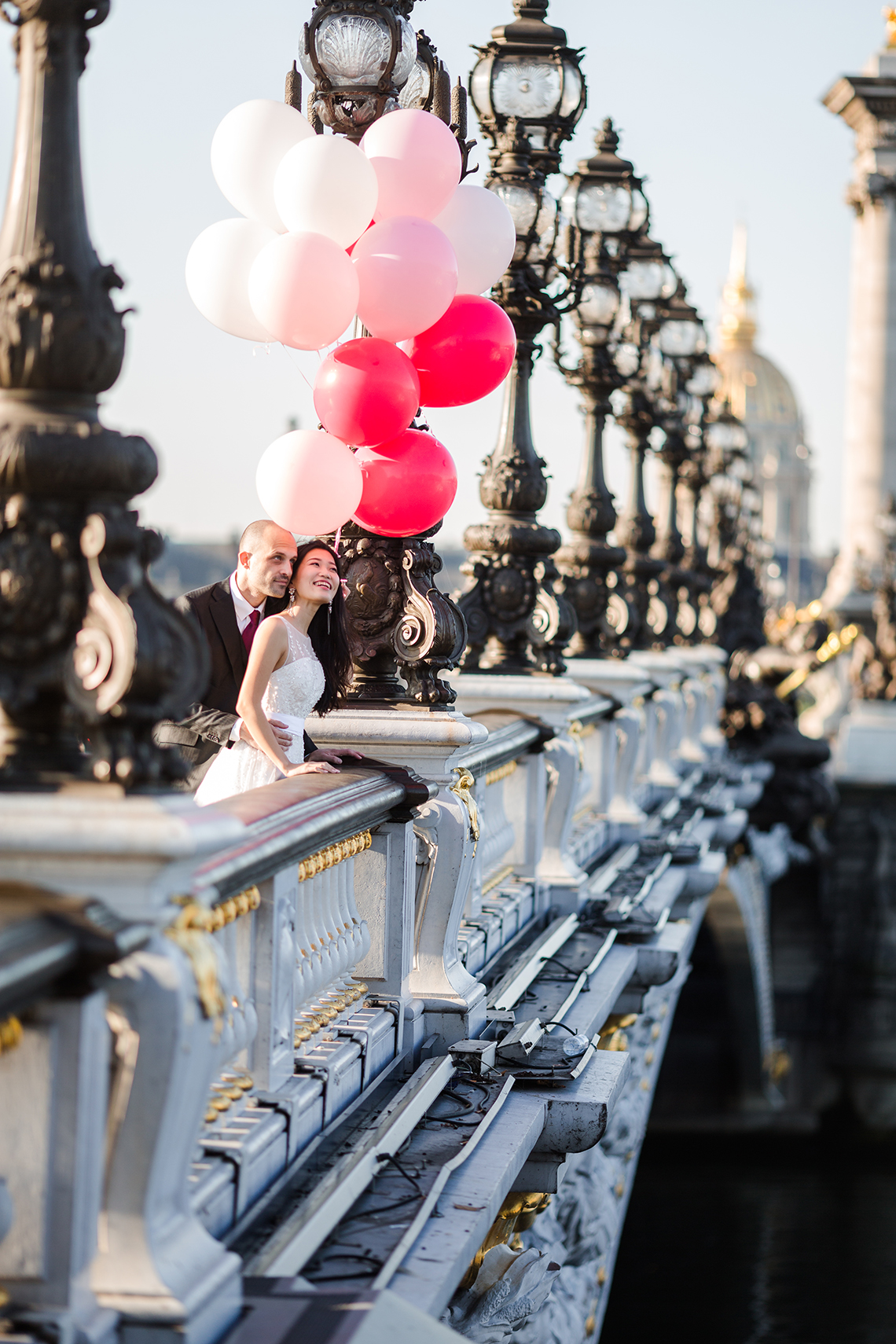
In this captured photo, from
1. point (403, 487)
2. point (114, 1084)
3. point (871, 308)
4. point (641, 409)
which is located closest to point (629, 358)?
point (641, 409)

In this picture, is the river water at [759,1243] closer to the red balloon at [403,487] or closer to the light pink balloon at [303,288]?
the red balloon at [403,487]

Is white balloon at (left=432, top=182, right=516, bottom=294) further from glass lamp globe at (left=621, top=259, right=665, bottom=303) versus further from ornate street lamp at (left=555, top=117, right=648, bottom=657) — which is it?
glass lamp globe at (left=621, top=259, right=665, bottom=303)

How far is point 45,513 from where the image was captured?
385 cm

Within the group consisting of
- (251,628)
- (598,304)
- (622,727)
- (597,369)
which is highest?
(598,304)

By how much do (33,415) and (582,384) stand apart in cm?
1012

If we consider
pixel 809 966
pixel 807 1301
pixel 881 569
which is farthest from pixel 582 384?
pixel 881 569

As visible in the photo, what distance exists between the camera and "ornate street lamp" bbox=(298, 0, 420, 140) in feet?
22.2

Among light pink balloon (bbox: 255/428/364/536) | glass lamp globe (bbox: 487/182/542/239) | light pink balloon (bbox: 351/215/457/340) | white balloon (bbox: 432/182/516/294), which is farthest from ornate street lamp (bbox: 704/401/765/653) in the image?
light pink balloon (bbox: 255/428/364/536)

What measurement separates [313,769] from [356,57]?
239 centimetres

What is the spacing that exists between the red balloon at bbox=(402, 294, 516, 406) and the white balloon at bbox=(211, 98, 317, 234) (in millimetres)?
985

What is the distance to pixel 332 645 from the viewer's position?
6785 mm

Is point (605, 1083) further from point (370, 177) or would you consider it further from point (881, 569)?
point (881, 569)

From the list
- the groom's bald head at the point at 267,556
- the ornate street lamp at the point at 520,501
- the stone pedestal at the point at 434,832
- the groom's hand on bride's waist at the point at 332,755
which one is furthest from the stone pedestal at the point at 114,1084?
the ornate street lamp at the point at 520,501

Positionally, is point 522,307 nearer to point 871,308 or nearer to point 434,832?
point 434,832
